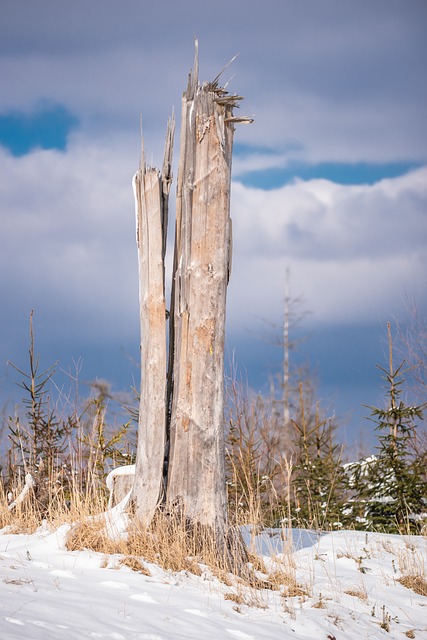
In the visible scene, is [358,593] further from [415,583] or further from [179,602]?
[179,602]

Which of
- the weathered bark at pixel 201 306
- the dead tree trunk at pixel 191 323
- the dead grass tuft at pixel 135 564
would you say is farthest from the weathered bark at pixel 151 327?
the dead grass tuft at pixel 135 564

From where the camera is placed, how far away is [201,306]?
6770mm

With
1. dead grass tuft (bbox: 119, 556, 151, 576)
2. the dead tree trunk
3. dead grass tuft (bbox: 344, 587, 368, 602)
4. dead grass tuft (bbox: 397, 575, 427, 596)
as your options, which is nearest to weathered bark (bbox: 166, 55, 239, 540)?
the dead tree trunk

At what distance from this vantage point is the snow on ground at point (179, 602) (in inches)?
156

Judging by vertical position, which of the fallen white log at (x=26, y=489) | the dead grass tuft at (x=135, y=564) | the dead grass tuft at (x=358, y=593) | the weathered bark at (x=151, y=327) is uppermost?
Result: the weathered bark at (x=151, y=327)

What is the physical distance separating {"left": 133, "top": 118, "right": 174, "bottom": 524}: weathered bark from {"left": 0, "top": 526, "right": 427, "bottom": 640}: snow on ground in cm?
94

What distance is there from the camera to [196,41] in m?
6.99

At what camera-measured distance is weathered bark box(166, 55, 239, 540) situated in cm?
655

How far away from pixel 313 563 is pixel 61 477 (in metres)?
3.88

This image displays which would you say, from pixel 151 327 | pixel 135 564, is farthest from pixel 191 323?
pixel 135 564

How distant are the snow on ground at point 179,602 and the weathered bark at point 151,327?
0.94m

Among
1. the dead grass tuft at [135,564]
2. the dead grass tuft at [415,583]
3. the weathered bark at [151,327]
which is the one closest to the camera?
the dead grass tuft at [135,564]

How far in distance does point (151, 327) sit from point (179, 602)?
9.41ft

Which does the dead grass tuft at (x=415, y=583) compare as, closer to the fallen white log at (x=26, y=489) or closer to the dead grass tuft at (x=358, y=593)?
the dead grass tuft at (x=358, y=593)
